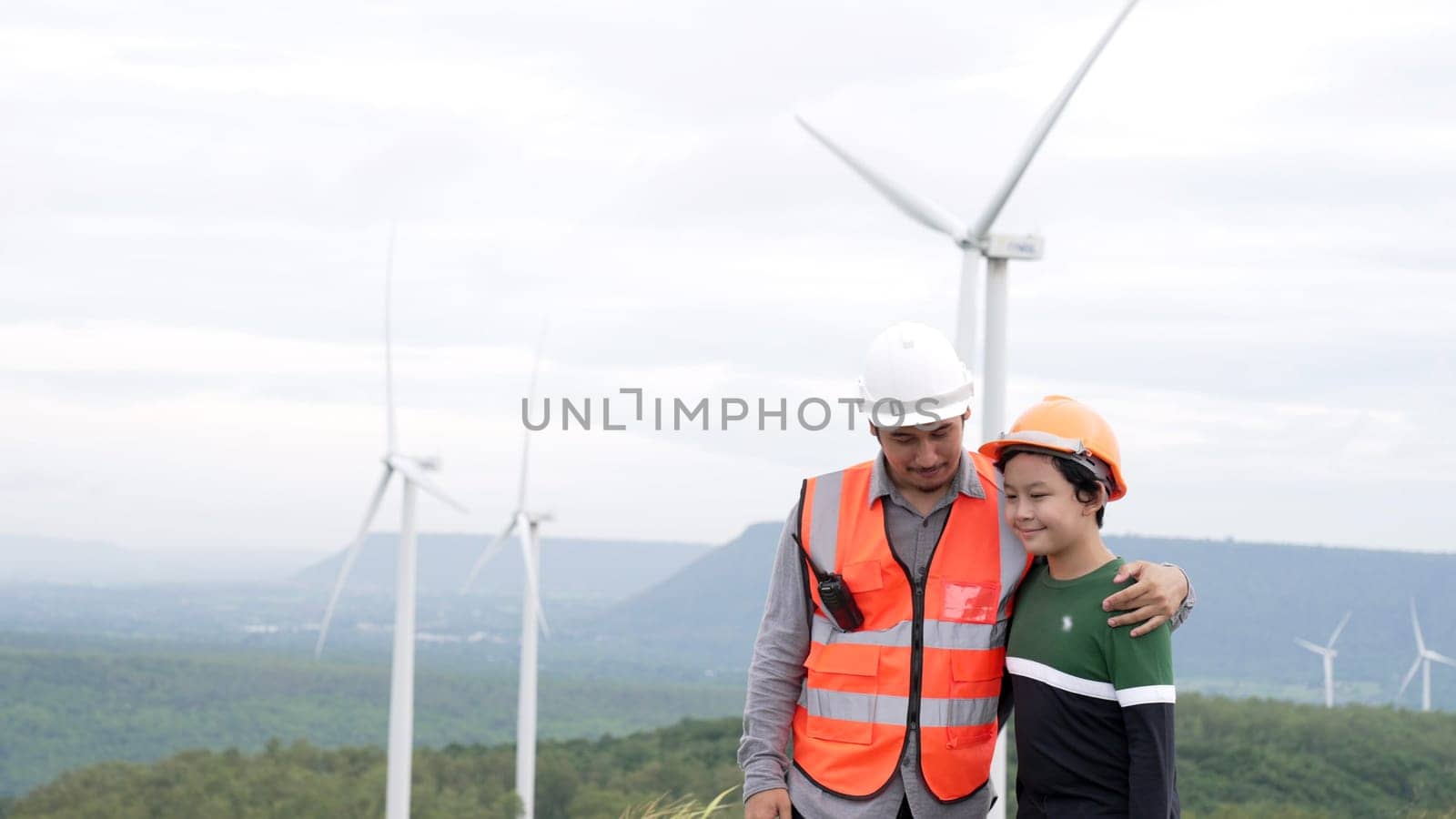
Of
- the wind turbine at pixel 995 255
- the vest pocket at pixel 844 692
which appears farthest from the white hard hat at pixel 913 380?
the wind turbine at pixel 995 255

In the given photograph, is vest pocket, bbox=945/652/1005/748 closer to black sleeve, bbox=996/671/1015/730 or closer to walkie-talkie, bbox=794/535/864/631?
black sleeve, bbox=996/671/1015/730

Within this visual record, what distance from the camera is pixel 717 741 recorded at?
94.5 m

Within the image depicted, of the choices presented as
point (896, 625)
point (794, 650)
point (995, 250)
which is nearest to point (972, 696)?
point (896, 625)

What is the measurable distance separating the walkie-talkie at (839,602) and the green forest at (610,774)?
225 ft

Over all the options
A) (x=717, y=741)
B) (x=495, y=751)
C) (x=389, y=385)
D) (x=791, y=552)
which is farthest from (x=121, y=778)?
(x=791, y=552)

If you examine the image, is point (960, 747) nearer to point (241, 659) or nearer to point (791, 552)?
point (791, 552)

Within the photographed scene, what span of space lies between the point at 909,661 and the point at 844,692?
0.27 meters

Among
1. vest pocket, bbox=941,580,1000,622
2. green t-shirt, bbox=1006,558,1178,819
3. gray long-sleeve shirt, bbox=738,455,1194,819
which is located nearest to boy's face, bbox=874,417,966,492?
gray long-sleeve shirt, bbox=738,455,1194,819

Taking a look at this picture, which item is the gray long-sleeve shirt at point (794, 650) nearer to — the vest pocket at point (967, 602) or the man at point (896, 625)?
the man at point (896, 625)

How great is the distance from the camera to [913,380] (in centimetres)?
561

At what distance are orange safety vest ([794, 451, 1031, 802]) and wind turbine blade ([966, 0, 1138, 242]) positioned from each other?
12268 millimetres

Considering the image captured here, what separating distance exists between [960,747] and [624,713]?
16411cm

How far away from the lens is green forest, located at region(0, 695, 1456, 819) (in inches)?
3135

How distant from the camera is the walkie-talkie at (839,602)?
5648 millimetres
